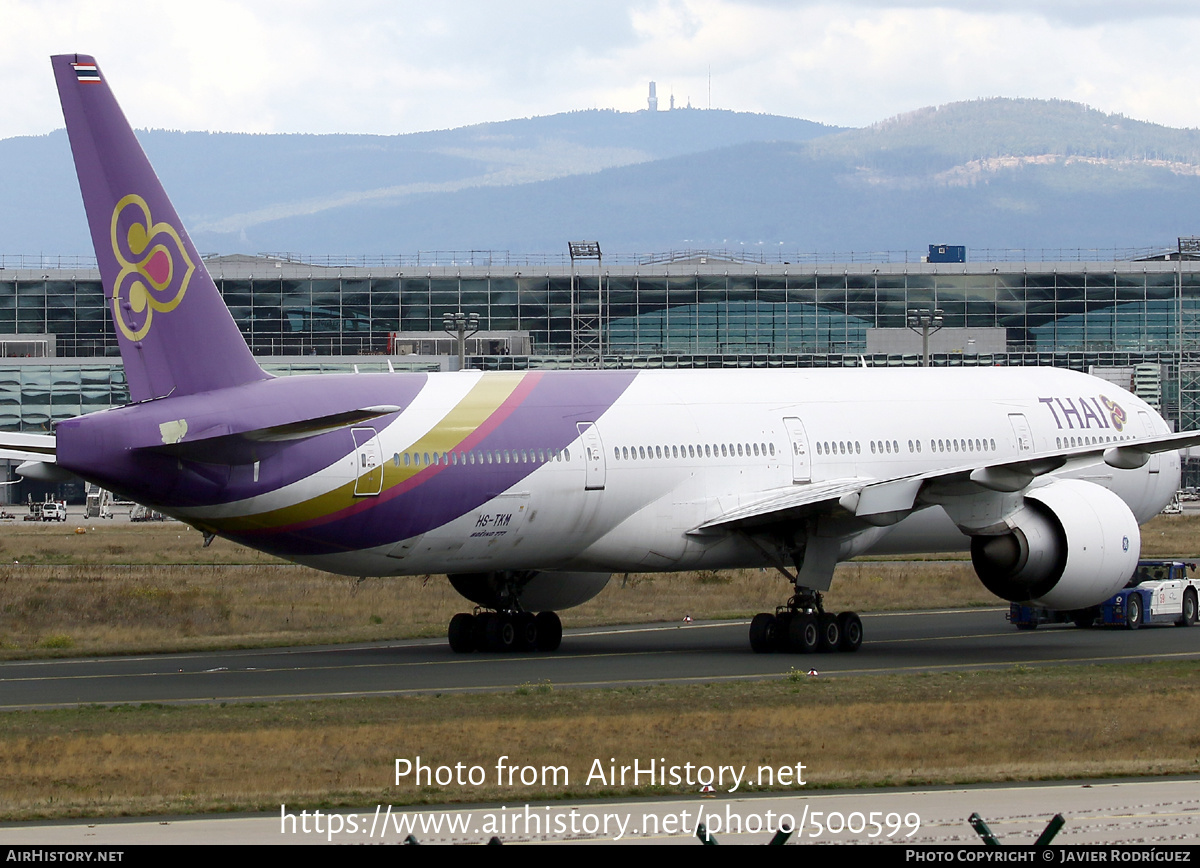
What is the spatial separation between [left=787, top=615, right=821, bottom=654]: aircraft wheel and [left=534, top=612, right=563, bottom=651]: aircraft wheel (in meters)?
4.60

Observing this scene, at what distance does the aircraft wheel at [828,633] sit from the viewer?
105 feet

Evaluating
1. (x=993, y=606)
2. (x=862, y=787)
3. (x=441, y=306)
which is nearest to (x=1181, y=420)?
(x=441, y=306)

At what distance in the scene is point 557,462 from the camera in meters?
30.8

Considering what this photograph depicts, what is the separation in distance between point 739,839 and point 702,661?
1692 centimetres

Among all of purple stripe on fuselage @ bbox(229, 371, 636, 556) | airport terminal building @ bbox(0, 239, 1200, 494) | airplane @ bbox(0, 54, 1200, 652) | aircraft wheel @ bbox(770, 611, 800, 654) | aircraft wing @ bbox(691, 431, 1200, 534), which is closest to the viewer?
airplane @ bbox(0, 54, 1200, 652)

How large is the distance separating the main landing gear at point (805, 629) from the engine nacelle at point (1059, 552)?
110 inches

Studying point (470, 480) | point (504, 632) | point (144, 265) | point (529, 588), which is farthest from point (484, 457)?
point (144, 265)

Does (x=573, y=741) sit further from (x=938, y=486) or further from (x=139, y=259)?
(x=938, y=486)

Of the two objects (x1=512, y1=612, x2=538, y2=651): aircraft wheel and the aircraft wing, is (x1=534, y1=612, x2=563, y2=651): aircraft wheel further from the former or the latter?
the aircraft wing

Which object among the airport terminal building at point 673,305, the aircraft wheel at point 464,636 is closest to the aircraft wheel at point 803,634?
the aircraft wheel at point 464,636

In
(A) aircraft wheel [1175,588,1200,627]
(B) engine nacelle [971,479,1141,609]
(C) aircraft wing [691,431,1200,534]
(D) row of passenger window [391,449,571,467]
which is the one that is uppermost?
(D) row of passenger window [391,449,571,467]

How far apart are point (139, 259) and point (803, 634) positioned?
13.8 meters

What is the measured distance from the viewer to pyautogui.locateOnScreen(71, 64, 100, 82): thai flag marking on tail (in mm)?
26844

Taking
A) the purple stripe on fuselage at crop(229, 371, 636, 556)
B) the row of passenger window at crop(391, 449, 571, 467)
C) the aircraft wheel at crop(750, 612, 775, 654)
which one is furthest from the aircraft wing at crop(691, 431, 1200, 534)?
the row of passenger window at crop(391, 449, 571, 467)
